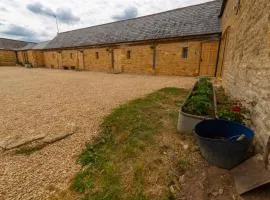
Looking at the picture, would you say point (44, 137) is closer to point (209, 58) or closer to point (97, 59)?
point (209, 58)

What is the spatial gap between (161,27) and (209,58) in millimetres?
5062

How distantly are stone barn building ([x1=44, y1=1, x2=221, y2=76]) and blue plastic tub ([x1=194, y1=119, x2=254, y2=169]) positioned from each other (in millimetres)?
9185

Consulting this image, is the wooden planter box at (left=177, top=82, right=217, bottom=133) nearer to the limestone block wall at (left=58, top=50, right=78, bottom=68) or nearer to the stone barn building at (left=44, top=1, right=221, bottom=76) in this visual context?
the stone barn building at (left=44, top=1, right=221, bottom=76)

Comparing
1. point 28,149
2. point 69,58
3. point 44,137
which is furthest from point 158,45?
point 69,58

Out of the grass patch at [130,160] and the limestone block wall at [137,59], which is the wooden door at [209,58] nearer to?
the limestone block wall at [137,59]

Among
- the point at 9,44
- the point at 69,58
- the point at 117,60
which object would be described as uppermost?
the point at 9,44

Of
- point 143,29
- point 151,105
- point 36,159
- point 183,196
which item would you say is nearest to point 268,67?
point 183,196

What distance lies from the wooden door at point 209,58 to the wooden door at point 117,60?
24.4ft

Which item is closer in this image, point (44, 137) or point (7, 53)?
point (44, 137)

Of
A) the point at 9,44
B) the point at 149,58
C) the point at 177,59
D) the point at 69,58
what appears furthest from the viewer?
the point at 9,44

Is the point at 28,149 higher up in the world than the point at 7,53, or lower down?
lower down

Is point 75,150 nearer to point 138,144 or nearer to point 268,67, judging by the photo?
point 138,144

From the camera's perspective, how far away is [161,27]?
1310 cm

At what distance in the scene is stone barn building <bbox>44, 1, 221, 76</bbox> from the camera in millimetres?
10688
